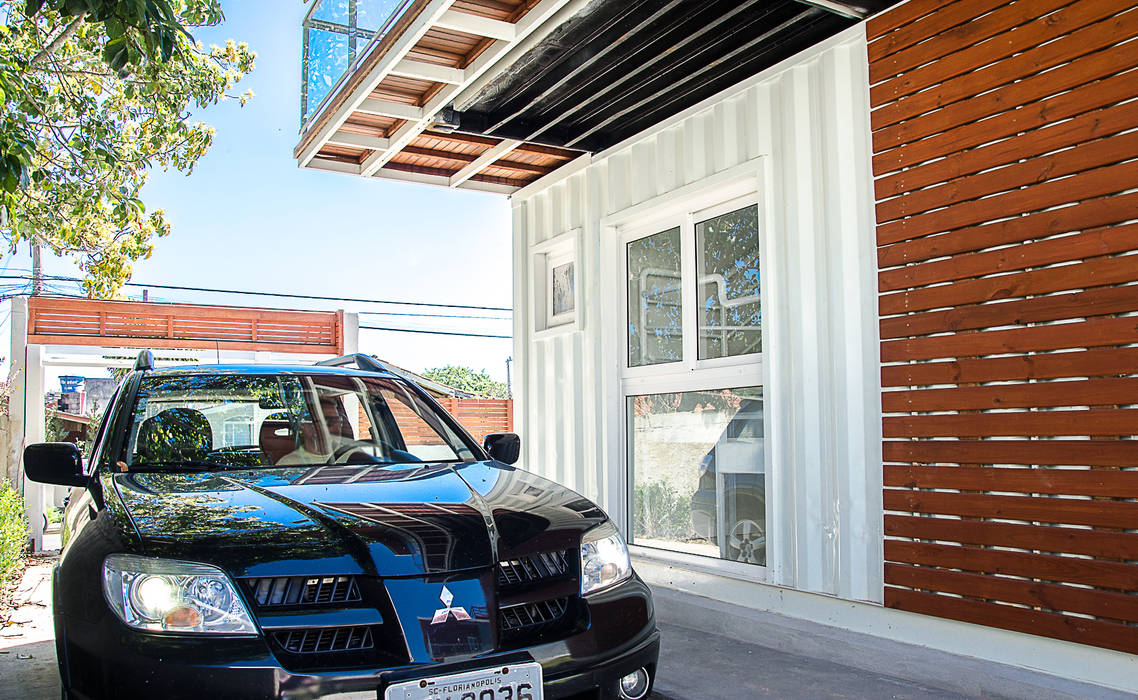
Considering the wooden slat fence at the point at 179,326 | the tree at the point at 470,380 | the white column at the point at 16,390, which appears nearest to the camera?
the white column at the point at 16,390

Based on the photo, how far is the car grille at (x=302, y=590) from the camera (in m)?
2.33

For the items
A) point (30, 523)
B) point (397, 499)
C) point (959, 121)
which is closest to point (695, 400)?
point (959, 121)

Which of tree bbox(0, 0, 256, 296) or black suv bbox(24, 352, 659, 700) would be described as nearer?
black suv bbox(24, 352, 659, 700)

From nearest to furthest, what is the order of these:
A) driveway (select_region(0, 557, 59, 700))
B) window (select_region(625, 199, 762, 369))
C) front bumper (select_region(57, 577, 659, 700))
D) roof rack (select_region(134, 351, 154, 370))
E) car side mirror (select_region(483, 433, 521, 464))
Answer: front bumper (select_region(57, 577, 659, 700)) → roof rack (select_region(134, 351, 154, 370)) → car side mirror (select_region(483, 433, 521, 464)) → driveway (select_region(0, 557, 59, 700)) → window (select_region(625, 199, 762, 369))

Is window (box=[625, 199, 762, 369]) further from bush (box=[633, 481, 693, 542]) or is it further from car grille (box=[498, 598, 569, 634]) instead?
car grille (box=[498, 598, 569, 634])

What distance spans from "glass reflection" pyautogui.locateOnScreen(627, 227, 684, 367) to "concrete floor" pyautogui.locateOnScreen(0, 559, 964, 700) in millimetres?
2066

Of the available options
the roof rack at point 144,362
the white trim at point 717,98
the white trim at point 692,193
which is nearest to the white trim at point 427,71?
the white trim at point 717,98

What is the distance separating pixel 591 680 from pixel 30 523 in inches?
480

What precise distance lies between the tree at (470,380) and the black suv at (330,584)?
240 ft

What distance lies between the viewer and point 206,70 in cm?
1083

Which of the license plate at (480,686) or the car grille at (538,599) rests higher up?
the car grille at (538,599)

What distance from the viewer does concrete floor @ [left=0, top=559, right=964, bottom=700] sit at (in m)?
4.22

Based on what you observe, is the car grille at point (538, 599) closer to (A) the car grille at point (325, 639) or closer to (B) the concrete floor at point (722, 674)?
(A) the car grille at point (325, 639)

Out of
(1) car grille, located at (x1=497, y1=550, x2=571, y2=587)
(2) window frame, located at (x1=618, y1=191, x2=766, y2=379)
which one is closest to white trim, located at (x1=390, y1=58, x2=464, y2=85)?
(2) window frame, located at (x1=618, y1=191, x2=766, y2=379)
